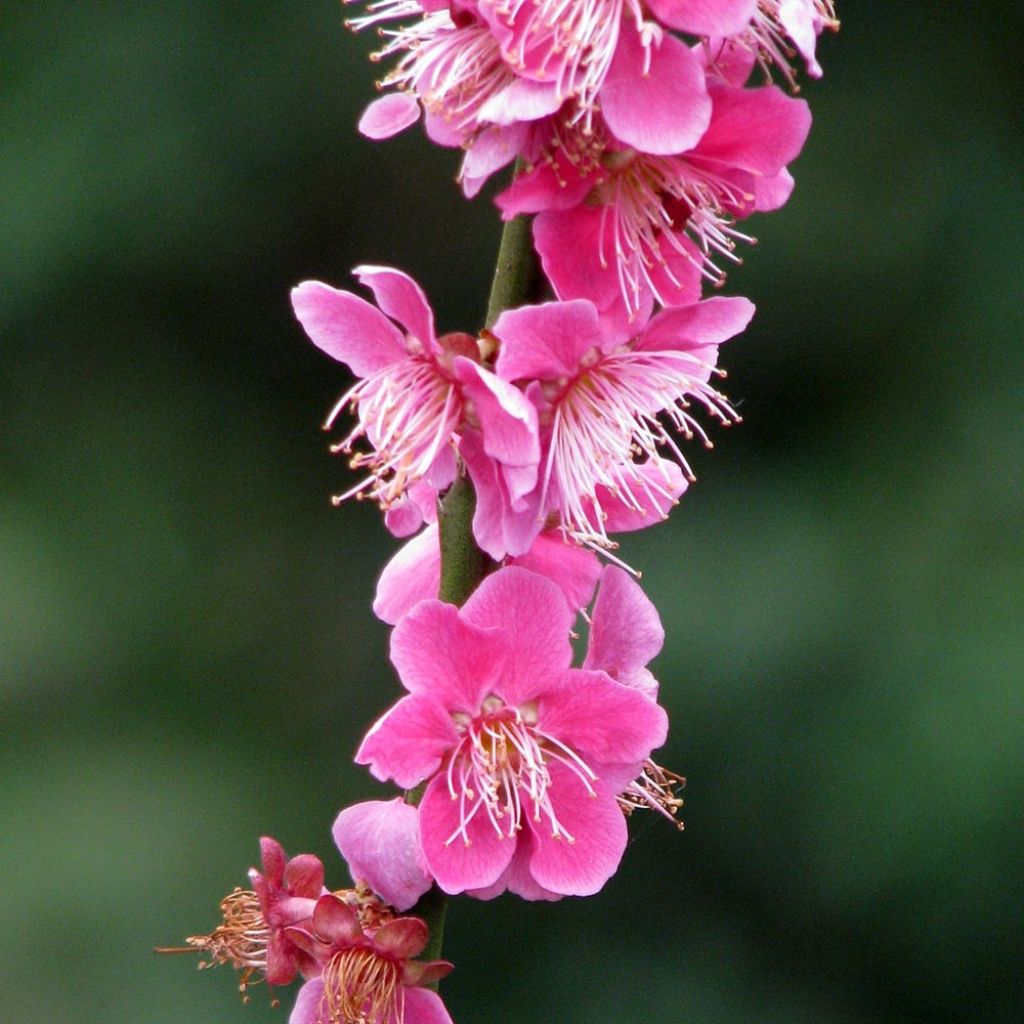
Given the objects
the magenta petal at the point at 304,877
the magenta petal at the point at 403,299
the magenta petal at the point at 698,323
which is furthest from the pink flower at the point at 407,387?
the magenta petal at the point at 304,877

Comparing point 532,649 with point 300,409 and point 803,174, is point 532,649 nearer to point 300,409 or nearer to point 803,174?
point 803,174

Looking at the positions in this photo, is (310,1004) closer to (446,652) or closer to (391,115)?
(446,652)

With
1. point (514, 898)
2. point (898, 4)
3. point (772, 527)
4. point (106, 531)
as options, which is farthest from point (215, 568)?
point (898, 4)

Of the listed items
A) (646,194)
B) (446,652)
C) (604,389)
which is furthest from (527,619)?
(646,194)

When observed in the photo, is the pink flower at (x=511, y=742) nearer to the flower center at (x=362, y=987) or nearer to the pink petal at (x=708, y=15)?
the flower center at (x=362, y=987)

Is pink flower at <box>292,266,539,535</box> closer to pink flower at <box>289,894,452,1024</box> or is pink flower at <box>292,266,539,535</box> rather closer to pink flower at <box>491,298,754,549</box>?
pink flower at <box>491,298,754,549</box>

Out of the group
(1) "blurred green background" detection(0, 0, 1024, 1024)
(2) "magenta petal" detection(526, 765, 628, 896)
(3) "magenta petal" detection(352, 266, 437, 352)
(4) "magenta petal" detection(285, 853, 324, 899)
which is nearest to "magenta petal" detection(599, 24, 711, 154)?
(3) "magenta petal" detection(352, 266, 437, 352)

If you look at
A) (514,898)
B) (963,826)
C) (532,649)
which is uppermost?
(532,649)
